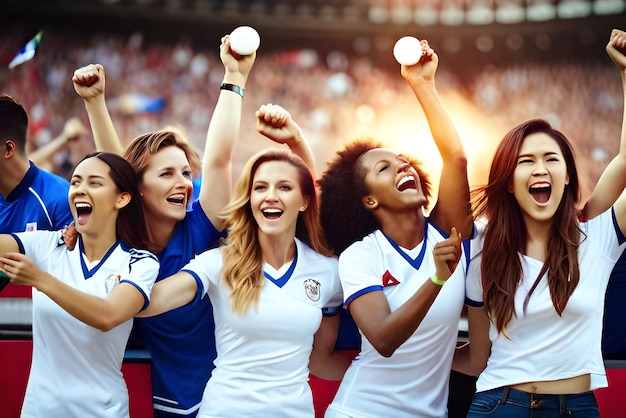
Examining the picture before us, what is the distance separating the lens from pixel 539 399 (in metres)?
1.92

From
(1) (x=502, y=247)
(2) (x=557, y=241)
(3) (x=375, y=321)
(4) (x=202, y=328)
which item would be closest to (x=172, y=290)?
(4) (x=202, y=328)

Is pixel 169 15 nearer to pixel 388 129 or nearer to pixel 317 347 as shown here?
pixel 388 129

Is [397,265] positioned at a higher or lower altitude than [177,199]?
lower

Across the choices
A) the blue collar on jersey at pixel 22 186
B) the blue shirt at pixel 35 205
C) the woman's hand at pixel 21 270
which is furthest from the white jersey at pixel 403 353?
the blue collar on jersey at pixel 22 186

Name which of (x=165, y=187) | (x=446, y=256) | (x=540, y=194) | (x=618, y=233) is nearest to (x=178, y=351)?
(x=165, y=187)

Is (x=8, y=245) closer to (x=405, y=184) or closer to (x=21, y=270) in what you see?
(x=21, y=270)

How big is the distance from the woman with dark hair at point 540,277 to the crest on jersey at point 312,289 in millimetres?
441

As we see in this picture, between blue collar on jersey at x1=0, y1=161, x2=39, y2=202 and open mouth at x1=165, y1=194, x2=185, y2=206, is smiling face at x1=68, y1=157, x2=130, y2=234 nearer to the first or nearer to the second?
open mouth at x1=165, y1=194, x2=185, y2=206

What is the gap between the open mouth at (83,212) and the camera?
6.85 feet

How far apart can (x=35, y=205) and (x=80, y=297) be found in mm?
959

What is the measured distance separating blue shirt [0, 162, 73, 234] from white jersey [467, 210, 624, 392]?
1.57m

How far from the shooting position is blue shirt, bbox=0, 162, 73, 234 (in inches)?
104

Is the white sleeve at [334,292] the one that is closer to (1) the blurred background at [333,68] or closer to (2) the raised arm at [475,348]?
(2) the raised arm at [475,348]

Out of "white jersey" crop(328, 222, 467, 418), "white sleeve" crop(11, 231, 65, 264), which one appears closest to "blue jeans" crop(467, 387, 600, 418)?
"white jersey" crop(328, 222, 467, 418)
